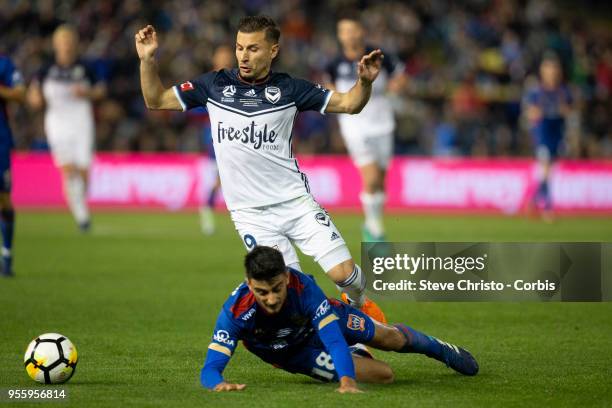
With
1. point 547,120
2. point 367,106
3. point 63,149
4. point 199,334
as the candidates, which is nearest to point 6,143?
point 199,334

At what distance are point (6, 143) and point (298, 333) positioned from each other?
669cm

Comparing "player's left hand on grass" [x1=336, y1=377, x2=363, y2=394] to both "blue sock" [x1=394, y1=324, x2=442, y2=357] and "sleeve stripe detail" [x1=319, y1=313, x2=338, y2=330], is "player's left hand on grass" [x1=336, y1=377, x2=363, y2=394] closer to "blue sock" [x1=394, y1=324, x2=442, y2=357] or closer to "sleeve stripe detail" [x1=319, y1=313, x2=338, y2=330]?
"sleeve stripe detail" [x1=319, y1=313, x2=338, y2=330]

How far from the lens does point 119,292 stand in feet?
38.3

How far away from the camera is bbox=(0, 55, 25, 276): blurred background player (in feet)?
39.5

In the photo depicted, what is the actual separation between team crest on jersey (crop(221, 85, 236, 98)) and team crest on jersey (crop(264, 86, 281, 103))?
23cm

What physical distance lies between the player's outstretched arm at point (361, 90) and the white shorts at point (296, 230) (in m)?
0.70

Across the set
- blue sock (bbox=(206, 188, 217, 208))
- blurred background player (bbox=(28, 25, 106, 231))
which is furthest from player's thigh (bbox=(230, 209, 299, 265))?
blue sock (bbox=(206, 188, 217, 208))

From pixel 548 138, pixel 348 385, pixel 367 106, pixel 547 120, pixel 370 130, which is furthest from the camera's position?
pixel 547 120

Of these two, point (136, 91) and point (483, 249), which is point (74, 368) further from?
point (136, 91)

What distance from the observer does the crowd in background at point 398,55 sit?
80.9 ft

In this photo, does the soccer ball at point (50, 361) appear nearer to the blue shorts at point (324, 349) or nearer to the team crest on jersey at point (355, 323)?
the blue shorts at point (324, 349)

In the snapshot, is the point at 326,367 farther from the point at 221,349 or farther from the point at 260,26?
the point at 260,26

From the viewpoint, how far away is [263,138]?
7.62 m

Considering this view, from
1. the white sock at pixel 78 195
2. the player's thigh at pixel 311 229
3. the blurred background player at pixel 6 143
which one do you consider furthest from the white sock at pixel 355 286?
the white sock at pixel 78 195
